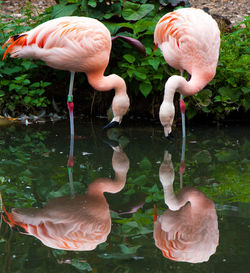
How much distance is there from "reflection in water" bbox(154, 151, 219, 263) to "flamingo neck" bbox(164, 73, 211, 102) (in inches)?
57.4

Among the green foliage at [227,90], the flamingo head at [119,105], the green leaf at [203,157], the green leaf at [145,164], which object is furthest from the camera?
the green foliage at [227,90]

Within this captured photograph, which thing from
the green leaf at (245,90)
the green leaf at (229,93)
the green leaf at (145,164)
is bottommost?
the green leaf at (229,93)

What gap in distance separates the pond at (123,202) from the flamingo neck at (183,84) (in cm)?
58

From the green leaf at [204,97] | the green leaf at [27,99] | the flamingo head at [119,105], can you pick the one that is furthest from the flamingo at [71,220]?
the green leaf at [27,99]

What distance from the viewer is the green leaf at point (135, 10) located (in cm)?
711

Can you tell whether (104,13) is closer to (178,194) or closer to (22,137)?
(22,137)

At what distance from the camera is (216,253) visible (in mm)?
3283

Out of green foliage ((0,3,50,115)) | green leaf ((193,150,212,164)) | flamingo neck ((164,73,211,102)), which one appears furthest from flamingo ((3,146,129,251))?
green foliage ((0,3,50,115))

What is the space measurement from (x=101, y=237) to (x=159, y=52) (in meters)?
4.00

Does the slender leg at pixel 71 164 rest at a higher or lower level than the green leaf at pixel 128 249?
lower

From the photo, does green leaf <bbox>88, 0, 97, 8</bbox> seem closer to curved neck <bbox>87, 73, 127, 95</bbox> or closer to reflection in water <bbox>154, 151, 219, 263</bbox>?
curved neck <bbox>87, 73, 127, 95</bbox>

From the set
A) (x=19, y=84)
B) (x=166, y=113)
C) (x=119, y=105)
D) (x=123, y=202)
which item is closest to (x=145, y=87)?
(x=119, y=105)

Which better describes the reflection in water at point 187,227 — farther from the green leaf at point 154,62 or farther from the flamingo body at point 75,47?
the green leaf at point 154,62

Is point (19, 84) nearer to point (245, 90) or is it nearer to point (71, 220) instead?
point (245, 90)
